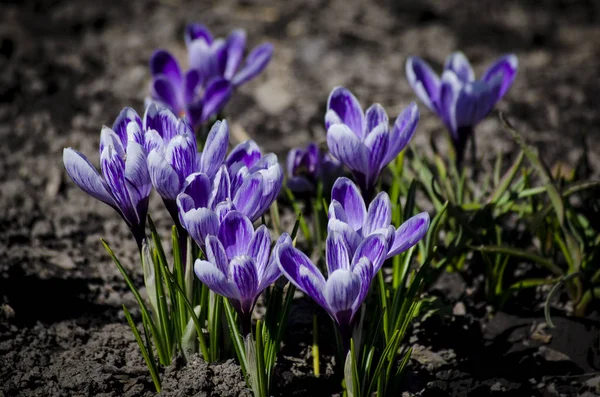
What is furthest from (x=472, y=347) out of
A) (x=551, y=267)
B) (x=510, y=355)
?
(x=551, y=267)

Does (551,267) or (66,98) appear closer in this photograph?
(551,267)

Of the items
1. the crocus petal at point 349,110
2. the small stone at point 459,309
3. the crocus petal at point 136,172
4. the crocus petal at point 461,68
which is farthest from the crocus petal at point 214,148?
the crocus petal at point 461,68

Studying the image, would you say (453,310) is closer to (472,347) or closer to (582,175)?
(472,347)

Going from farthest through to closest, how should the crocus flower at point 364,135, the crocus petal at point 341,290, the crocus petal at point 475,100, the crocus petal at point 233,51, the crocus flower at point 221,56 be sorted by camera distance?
1. the crocus petal at point 233,51
2. the crocus flower at point 221,56
3. the crocus petal at point 475,100
4. the crocus flower at point 364,135
5. the crocus petal at point 341,290

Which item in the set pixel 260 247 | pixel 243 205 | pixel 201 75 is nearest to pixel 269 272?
pixel 260 247

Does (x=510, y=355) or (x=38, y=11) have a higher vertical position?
(x=38, y=11)

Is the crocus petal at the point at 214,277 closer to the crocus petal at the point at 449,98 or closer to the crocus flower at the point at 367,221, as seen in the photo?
the crocus flower at the point at 367,221

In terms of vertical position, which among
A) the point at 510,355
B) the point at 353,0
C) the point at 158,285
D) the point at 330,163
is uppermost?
the point at 353,0
